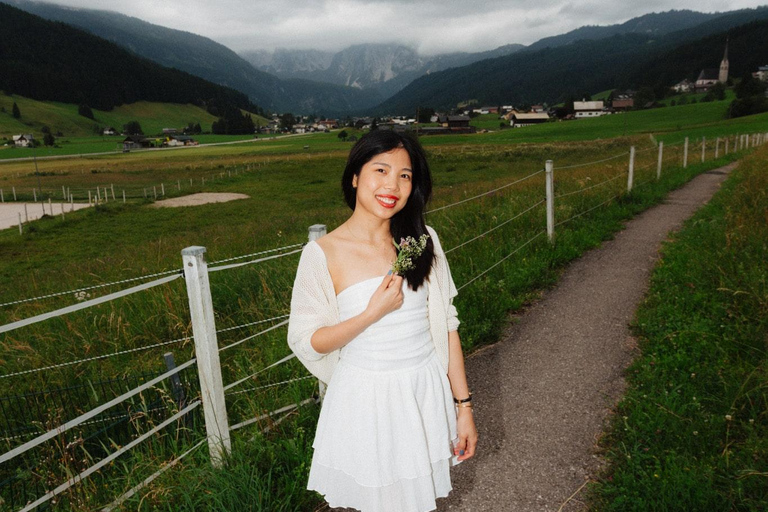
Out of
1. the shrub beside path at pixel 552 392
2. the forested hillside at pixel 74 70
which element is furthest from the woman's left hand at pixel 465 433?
the forested hillside at pixel 74 70

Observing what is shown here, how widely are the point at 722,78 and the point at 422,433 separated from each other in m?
175

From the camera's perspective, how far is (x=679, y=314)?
4.92 meters

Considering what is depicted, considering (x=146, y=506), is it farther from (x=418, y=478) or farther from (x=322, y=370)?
(x=418, y=478)

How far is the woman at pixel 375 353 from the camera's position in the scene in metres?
1.89

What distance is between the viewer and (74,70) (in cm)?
16175

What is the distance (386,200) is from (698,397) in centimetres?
307

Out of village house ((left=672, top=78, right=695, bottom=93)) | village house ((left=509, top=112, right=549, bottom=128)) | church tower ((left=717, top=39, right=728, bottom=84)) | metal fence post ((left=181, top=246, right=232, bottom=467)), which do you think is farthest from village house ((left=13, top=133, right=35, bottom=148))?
church tower ((left=717, top=39, right=728, bottom=84))

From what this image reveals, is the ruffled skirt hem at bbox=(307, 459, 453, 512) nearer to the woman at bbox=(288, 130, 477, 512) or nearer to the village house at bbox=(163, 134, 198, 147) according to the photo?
the woman at bbox=(288, 130, 477, 512)

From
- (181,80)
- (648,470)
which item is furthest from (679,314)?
(181,80)

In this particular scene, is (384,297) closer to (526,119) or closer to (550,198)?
(550,198)

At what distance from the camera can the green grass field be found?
2709 mm

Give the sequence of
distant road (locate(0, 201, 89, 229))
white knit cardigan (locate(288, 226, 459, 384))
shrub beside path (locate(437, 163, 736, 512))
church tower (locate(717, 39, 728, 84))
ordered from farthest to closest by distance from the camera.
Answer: church tower (locate(717, 39, 728, 84)) → distant road (locate(0, 201, 89, 229)) → shrub beside path (locate(437, 163, 736, 512)) → white knit cardigan (locate(288, 226, 459, 384))

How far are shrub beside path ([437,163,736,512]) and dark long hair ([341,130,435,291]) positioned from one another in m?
1.68

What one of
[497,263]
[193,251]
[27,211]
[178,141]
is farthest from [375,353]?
[178,141]
